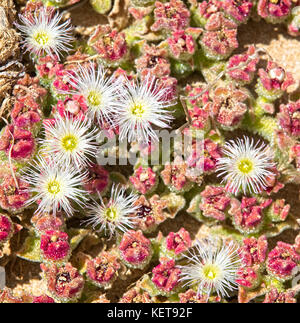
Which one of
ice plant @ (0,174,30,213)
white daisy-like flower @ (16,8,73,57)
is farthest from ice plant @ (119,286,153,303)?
white daisy-like flower @ (16,8,73,57)

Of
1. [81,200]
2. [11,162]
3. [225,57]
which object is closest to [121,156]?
[81,200]

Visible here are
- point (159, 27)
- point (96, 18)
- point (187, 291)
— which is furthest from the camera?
point (96, 18)

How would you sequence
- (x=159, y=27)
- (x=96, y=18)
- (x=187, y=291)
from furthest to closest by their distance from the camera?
1. (x=96, y=18)
2. (x=159, y=27)
3. (x=187, y=291)

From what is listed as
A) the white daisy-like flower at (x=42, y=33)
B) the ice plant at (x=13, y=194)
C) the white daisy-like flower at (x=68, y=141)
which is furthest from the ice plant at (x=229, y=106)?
the ice plant at (x=13, y=194)

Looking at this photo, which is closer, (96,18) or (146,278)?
(146,278)

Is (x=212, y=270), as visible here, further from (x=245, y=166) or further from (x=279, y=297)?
(x=245, y=166)

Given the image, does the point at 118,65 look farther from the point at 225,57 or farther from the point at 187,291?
the point at 187,291
